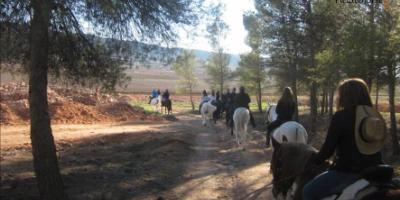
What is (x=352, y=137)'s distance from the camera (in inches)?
208

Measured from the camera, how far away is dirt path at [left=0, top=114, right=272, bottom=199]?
40.0 feet

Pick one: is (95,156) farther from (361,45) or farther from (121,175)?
(361,45)

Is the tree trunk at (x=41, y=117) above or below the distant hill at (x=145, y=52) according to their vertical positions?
below

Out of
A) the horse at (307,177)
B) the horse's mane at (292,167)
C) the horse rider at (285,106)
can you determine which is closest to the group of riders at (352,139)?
the horse at (307,177)

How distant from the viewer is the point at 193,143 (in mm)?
21547

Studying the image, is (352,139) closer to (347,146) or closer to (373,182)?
(347,146)

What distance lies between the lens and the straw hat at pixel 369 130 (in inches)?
204

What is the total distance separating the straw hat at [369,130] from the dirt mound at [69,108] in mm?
26640

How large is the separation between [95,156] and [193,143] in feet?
14.9

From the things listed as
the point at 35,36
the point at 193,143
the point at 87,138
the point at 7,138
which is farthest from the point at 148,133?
the point at 35,36

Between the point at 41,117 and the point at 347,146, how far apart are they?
675cm

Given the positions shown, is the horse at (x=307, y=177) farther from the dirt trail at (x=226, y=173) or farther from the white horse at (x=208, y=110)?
the white horse at (x=208, y=110)

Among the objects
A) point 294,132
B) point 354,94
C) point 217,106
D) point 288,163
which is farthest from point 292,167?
point 217,106

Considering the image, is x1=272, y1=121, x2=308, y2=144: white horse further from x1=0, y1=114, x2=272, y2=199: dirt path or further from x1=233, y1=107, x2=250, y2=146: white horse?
x1=233, y1=107, x2=250, y2=146: white horse
